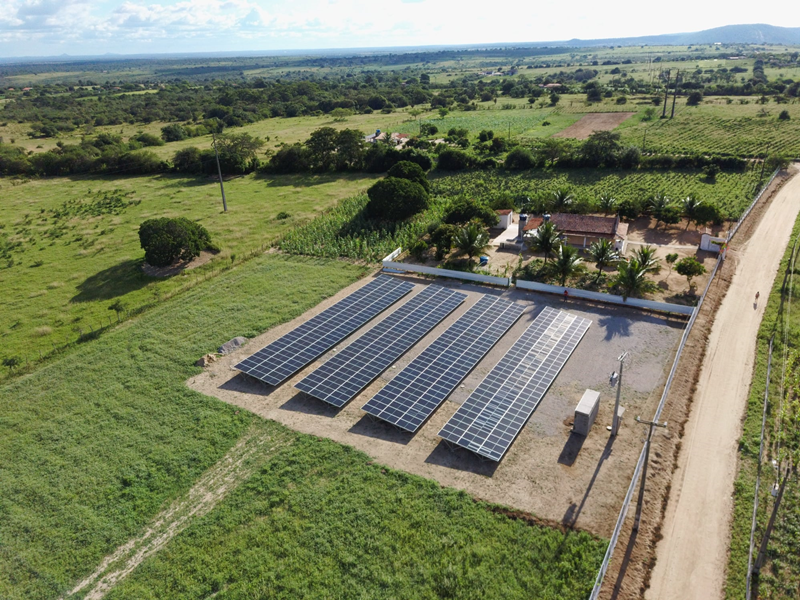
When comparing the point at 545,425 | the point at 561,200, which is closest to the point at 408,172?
the point at 561,200

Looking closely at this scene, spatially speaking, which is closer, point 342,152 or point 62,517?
point 62,517

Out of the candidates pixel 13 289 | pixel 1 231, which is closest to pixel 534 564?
pixel 13 289

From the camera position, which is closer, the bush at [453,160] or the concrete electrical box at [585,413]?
the concrete electrical box at [585,413]

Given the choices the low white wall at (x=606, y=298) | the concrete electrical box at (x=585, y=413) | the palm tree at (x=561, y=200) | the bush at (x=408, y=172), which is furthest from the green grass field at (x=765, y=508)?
the bush at (x=408, y=172)

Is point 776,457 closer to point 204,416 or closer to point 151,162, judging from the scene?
point 204,416

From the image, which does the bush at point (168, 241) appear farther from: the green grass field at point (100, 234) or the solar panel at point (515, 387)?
the solar panel at point (515, 387)

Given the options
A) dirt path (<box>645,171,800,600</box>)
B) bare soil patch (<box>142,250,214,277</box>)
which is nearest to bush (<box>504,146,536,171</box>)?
dirt path (<box>645,171,800,600</box>)

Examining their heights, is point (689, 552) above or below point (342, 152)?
below
